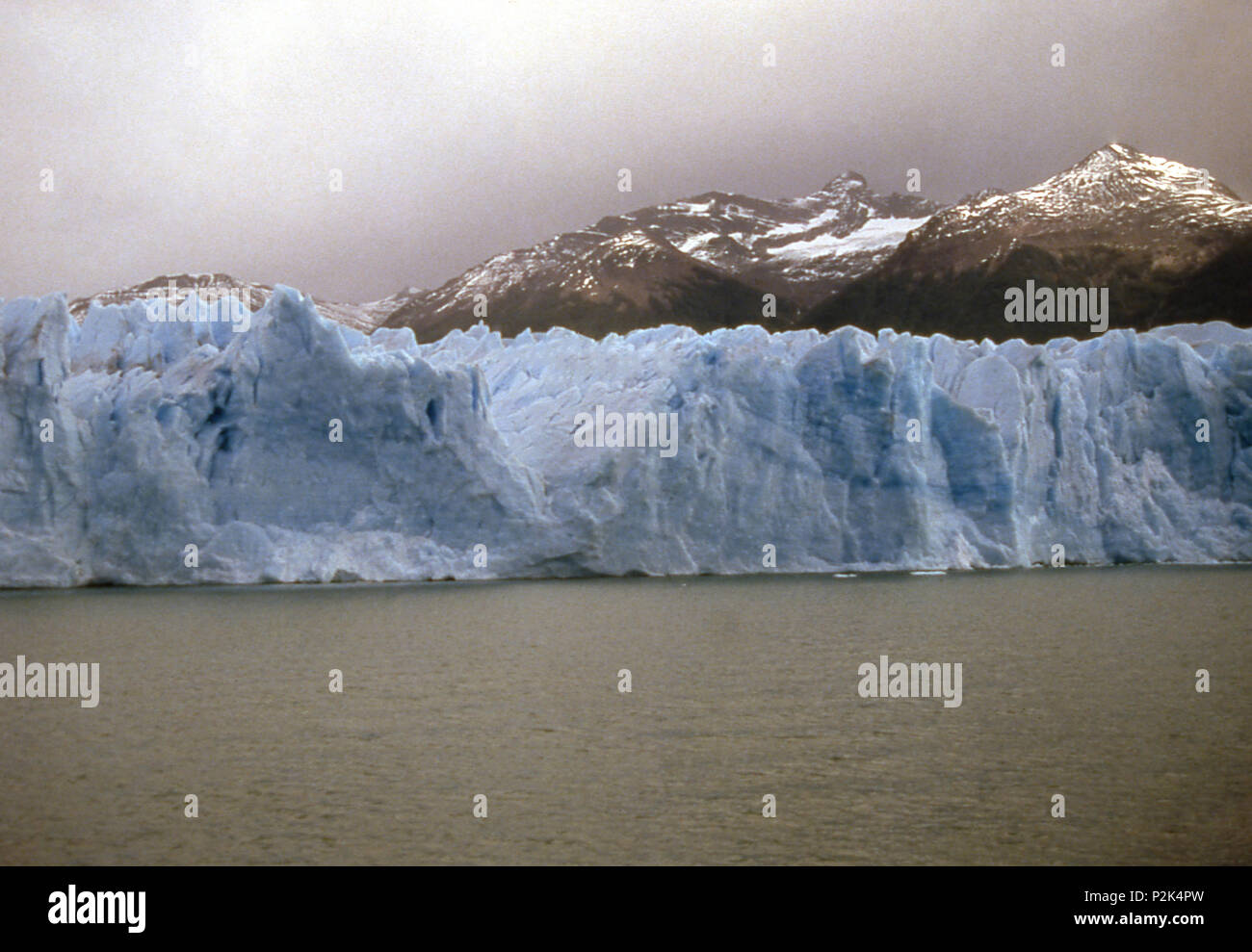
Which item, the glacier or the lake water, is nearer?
the lake water

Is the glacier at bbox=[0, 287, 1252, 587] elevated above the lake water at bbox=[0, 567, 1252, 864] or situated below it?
above

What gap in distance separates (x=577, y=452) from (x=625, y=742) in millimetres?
19047

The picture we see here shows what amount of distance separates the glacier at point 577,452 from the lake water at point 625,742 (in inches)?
244

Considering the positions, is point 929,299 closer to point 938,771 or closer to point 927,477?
point 927,477

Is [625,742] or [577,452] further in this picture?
[577,452]

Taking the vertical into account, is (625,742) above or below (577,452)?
below

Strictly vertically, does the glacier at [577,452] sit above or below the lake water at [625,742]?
above

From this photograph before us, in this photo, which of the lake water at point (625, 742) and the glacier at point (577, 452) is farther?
the glacier at point (577, 452)

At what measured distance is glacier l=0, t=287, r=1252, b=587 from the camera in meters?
25.5

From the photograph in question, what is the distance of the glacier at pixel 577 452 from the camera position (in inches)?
1004

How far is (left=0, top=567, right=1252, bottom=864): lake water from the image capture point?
7.54 metres

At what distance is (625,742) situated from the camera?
34.0 ft

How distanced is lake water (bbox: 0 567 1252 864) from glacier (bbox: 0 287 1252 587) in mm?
6201
